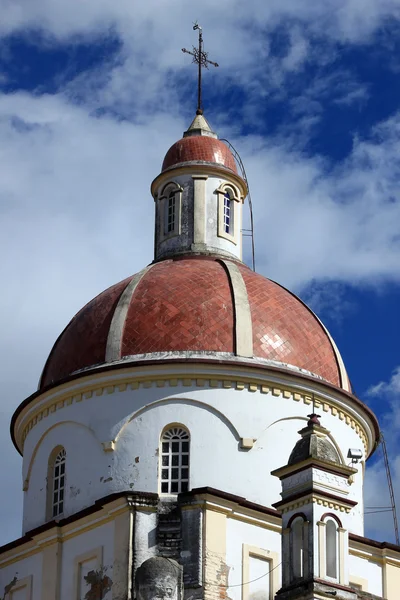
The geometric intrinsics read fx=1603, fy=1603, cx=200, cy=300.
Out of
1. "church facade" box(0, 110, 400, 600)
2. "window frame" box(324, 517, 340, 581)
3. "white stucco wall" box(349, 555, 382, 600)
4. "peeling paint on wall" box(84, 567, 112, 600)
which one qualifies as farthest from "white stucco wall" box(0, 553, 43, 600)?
"window frame" box(324, 517, 340, 581)

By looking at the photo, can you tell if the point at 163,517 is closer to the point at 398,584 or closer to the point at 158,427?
the point at 158,427

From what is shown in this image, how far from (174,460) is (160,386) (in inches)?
68.0

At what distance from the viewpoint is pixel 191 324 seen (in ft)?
122

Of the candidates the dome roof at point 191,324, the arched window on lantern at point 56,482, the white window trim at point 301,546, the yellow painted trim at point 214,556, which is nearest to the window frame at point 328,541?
the white window trim at point 301,546

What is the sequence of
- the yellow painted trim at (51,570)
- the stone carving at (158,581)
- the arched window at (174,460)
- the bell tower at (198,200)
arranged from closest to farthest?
the stone carving at (158,581), the arched window at (174,460), the yellow painted trim at (51,570), the bell tower at (198,200)

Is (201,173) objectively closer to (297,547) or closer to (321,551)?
(297,547)

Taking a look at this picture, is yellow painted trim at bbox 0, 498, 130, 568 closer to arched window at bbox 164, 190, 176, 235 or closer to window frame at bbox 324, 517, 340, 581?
window frame at bbox 324, 517, 340, 581

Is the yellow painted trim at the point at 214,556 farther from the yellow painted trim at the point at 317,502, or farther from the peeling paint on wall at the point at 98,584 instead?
the yellow painted trim at the point at 317,502

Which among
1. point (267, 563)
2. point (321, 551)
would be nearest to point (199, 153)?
point (267, 563)

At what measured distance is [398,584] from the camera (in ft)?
121

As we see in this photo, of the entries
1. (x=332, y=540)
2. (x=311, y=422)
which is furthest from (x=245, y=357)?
(x=332, y=540)

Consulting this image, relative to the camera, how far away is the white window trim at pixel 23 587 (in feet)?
120

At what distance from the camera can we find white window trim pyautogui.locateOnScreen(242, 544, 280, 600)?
113 feet

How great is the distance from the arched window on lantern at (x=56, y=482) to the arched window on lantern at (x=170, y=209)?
23.2ft
